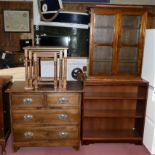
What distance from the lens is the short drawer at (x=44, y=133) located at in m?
2.34

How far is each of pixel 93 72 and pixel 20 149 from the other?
1318mm

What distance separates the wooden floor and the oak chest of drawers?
10cm


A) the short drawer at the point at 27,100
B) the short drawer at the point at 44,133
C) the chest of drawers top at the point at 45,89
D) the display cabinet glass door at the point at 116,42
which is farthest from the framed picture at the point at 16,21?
the short drawer at the point at 44,133

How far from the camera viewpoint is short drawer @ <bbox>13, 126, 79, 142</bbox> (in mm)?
2340

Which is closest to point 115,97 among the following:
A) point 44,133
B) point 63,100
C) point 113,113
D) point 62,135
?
point 113,113

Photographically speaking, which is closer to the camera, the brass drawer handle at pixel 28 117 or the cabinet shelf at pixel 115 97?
the brass drawer handle at pixel 28 117

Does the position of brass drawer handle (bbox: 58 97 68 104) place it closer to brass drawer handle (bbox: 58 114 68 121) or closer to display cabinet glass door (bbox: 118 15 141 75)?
brass drawer handle (bbox: 58 114 68 121)

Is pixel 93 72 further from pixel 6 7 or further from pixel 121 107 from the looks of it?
pixel 6 7

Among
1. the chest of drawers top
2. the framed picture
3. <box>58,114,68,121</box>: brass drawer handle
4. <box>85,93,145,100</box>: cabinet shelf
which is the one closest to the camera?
the chest of drawers top

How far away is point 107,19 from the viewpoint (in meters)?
2.39

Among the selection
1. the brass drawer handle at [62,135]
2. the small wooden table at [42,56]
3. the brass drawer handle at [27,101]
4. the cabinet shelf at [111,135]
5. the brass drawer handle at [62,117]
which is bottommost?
the cabinet shelf at [111,135]

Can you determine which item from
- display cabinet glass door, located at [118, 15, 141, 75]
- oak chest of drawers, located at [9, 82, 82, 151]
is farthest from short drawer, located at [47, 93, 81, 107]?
display cabinet glass door, located at [118, 15, 141, 75]

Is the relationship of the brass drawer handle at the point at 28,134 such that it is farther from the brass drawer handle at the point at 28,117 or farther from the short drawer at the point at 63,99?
the short drawer at the point at 63,99

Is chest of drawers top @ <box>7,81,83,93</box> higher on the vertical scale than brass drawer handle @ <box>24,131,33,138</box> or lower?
higher
